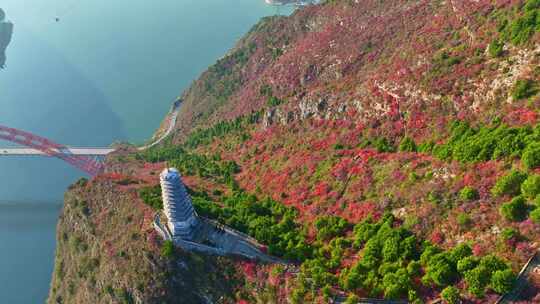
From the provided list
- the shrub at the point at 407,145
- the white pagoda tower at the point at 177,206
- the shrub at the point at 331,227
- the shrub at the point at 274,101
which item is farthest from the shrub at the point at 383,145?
the shrub at the point at 274,101

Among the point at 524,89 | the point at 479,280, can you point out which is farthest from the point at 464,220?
the point at 524,89

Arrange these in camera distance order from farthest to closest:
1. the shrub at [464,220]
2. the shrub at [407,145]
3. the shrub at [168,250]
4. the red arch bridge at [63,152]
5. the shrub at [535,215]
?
1. the red arch bridge at [63,152]
2. the shrub at [407,145]
3. the shrub at [168,250]
4. the shrub at [464,220]
5. the shrub at [535,215]

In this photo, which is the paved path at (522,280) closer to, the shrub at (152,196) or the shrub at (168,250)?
the shrub at (168,250)

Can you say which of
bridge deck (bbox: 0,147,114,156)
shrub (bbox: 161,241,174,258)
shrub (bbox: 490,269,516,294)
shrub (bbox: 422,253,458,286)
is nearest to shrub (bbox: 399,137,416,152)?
shrub (bbox: 422,253,458,286)

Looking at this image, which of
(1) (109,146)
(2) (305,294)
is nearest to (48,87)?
(1) (109,146)

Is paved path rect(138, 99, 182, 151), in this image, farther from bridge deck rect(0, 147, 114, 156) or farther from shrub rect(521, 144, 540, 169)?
shrub rect(521, 144, 540, 169)

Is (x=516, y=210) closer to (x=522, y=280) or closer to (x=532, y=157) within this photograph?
(x=532, y=157)

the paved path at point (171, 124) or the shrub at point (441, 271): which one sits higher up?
the paved path at point (171, 124)
